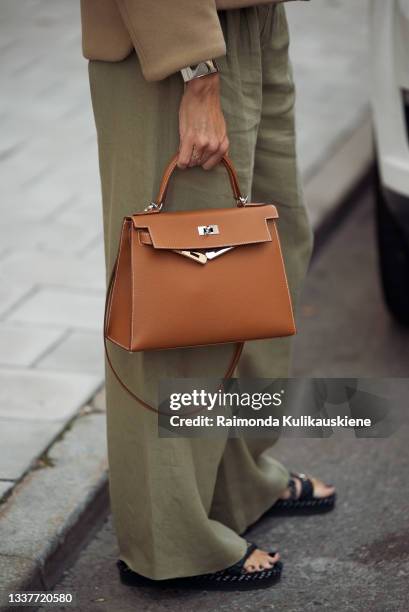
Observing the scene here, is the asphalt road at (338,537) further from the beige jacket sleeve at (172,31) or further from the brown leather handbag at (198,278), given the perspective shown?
the beige jacket sleeve at (172,31)

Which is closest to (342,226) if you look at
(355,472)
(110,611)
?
(355,472)

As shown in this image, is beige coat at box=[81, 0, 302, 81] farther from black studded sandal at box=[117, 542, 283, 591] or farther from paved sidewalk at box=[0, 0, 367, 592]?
paved sidewalk at box=[0, 0, 367, 592]

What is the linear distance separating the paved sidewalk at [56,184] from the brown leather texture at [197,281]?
876mm

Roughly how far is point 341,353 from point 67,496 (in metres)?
1.36

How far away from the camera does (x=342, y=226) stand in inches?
206

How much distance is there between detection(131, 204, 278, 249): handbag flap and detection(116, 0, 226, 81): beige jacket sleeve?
0.27m

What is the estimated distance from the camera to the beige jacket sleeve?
2133 mm

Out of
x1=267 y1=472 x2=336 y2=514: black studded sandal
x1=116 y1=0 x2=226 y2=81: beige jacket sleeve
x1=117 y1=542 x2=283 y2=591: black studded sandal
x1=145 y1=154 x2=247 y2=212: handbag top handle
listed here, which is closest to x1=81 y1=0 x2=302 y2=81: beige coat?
x1=116 y1=0 x2=226 y2=81: beige jacket sleeve

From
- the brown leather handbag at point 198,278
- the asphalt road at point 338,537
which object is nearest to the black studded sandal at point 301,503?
the asphalt road at point 338,537

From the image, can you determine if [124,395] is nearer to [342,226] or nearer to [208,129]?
[208,129]

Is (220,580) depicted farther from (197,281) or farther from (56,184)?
(56,184)

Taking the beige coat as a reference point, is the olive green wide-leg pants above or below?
below

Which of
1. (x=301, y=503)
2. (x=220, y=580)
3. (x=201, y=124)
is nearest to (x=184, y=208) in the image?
(x=201, y=124)

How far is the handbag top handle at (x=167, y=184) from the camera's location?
7.34 feet
